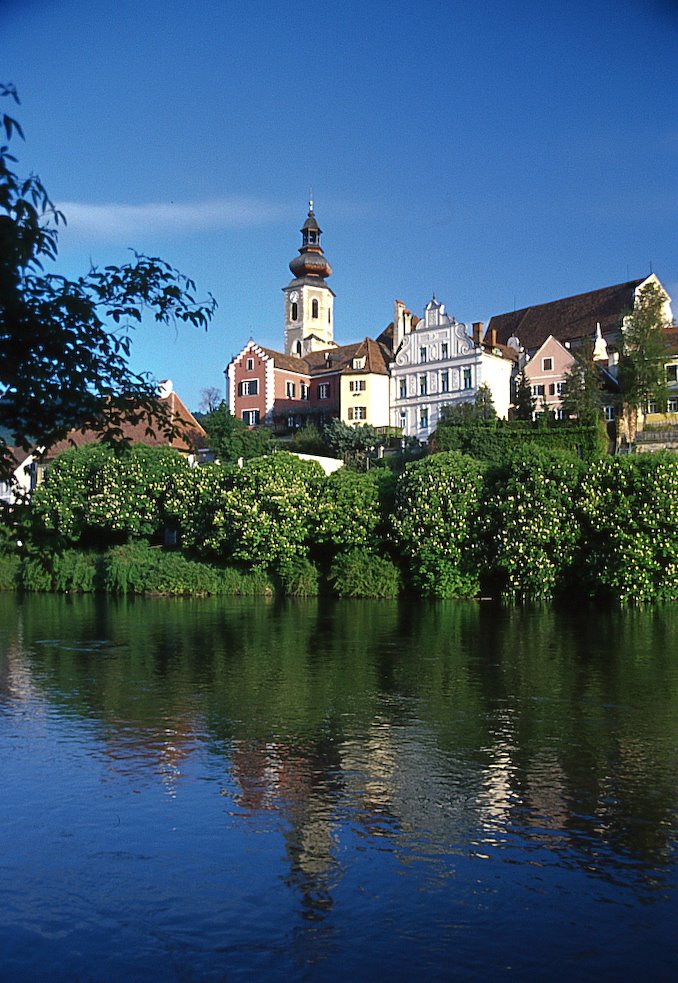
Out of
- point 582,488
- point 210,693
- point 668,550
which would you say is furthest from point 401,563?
point 210,693

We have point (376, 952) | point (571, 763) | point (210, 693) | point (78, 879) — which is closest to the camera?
point (376, 952)

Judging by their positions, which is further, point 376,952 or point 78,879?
point 78,879

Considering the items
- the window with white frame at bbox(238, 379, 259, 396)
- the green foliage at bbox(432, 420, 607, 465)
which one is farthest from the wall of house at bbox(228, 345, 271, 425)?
the green foliage at bbox(432, 420, 607, 465)

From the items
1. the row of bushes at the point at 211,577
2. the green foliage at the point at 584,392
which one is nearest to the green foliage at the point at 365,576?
the row of bushes at the point at 211,577

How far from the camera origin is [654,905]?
35.9 feet

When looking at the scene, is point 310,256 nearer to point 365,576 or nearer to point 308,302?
point 308,302

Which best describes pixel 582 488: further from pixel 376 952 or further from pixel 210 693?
pixel 376 952

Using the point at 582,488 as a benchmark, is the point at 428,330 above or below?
above

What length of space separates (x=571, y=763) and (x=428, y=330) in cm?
8238

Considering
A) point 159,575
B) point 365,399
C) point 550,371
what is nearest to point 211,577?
point 159,575

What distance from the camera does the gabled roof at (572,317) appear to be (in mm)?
98494

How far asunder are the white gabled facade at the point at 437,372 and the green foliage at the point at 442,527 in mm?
35931

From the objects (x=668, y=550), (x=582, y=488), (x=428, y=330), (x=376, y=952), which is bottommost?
(x=376, y=952)

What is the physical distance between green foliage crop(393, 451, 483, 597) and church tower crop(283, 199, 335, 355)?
240 ft
